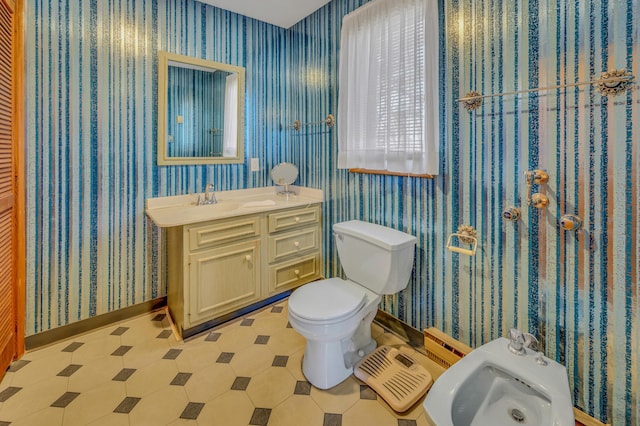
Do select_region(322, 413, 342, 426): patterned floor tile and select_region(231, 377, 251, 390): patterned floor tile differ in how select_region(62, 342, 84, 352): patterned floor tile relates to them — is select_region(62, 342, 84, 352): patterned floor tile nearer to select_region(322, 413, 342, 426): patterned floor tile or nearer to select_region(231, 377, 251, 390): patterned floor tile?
select_region(231, 377, 251, 390): patterned floor tile

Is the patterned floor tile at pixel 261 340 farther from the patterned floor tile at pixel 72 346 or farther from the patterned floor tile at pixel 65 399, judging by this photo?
the patterned floor tile at pixel 72 346

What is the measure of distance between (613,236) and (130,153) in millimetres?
2721

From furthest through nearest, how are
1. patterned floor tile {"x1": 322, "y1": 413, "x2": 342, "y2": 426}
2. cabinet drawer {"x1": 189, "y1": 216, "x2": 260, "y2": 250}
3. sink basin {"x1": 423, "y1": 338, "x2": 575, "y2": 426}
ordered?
cabinet drawer {"x1": 189, "y1": 216, "x2": 260, "y2": 250}, patterned floor tile {"x1": 322, "y1": 413, "x2": 342, "y2": 426}, sink basin {"x1": 423, "y1": 338, "x2": 575, "y2": 426}

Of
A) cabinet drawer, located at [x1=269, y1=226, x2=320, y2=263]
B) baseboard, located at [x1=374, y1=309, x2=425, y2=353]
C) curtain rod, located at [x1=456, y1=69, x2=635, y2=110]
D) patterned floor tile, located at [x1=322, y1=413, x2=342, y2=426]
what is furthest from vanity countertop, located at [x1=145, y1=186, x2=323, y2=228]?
curtain rod, located at [x1=456, y1=69, x2=635, y2=110]

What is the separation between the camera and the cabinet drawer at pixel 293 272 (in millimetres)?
2494

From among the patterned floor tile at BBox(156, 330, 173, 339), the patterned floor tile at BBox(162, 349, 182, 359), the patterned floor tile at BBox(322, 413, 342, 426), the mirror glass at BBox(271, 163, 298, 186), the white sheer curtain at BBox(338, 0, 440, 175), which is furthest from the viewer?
the mirror glass at BBox(271, 163, 298, 186)

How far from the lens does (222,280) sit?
2184 mm

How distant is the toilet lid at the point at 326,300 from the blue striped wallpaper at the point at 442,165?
0.47 meters

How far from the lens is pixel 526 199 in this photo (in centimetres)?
147

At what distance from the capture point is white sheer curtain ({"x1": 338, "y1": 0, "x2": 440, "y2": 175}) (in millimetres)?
1790

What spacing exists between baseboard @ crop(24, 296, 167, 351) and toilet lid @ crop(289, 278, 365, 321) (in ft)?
4.33

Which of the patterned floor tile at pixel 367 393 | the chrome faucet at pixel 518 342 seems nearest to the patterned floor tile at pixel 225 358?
the patterned floor tile at pixel 367 393

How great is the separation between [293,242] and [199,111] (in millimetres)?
1269

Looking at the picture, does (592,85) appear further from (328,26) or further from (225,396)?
(225,396)
